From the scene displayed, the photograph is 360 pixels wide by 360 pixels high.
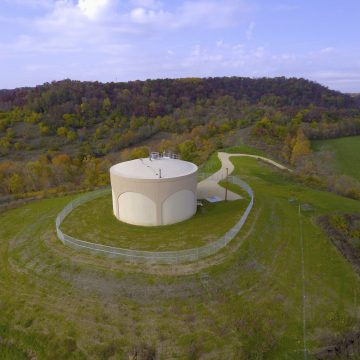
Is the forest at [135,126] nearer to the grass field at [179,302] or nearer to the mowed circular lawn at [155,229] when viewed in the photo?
the mowed circular lawn at [155,229]

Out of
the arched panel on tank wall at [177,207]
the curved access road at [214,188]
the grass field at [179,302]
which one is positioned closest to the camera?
the grass field at [179,302]

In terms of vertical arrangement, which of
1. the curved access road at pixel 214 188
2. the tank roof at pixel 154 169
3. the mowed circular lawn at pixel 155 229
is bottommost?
the mowed circular lawn at pixel 155 229

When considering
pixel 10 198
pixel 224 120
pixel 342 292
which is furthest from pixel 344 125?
pixel 10 198

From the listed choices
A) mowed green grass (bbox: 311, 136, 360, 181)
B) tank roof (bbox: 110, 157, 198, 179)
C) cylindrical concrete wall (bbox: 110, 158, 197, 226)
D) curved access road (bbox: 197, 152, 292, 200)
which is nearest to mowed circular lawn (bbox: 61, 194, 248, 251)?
cylindrical concrete wall (bbox: 110, 158, 197, 226)

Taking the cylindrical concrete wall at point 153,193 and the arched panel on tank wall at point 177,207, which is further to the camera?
the arched panel on tank wall at point 177,207

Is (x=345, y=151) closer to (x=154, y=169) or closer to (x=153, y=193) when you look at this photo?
(x=154, y=169)

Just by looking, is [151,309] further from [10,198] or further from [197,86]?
[197,86]

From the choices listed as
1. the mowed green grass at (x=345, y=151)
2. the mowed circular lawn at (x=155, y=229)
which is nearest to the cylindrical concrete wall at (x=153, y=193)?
the mowed circular lawn at (x=155, y=229)
